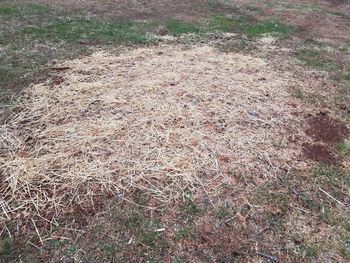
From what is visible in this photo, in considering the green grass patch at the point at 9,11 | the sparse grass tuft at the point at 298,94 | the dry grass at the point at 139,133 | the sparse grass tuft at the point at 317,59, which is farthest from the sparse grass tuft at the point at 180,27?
the green grass patch at the point at 9,11

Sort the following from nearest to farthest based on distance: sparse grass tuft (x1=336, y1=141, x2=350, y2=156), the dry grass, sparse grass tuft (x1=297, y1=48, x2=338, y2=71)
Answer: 1. the dry grass
2. sparse grass tuft (x1=336, y1=141, x2=350, y2=156)
3. sparse grass tuft (x1=297, y1=48, x2=338, y2=71)

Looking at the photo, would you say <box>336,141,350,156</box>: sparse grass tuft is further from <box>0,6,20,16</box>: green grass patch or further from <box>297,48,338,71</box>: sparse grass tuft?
<box>0,6,20,16</box>: green grass patch

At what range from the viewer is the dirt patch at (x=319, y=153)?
11.5ft

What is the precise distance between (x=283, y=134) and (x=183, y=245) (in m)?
1.83

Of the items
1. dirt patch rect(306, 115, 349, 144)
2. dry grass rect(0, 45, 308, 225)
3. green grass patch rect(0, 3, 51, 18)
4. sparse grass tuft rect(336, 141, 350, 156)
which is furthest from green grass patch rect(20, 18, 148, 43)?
sparse grass tuft rect(336, 141, 350, 156)

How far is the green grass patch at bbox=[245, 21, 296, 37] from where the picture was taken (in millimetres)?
7068

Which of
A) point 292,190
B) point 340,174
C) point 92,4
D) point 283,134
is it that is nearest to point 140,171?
point 292,190

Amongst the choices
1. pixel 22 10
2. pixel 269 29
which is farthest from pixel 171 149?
pixel 22 10

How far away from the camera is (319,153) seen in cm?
359

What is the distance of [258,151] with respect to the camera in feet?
11.5

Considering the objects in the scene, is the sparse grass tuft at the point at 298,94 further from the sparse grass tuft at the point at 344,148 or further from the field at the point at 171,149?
the sparse grass tuft at the point at 344,148

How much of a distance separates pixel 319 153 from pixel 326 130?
517 mm

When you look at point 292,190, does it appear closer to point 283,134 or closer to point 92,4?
point 283,134

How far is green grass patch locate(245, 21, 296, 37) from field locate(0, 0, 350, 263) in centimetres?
79
